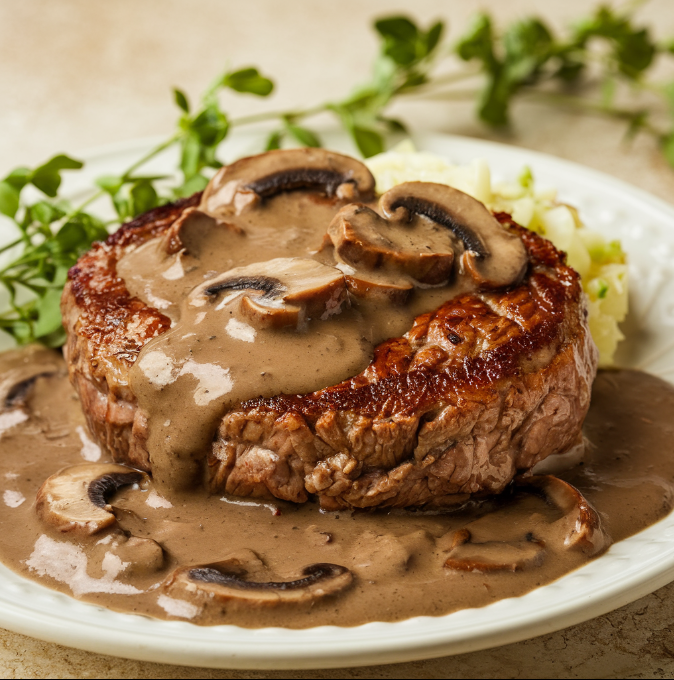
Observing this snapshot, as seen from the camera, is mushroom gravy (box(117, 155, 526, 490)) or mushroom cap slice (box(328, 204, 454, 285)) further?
mushroom cap slice (box(328, 204, 454, 285))

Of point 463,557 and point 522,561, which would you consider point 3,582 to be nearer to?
point 463,557

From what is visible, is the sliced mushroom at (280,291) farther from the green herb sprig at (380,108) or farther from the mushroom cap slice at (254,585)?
the green herb sprig at (380,108)

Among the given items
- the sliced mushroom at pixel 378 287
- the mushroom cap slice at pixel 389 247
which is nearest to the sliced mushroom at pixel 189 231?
the mushroom cap slice at pixel 389 247

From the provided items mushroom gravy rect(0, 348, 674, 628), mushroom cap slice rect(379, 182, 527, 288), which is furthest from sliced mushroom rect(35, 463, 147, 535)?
mushroom cap slice rect(379, 182, 527, 288)

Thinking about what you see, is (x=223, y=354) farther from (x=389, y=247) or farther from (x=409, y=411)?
(x=389, y=247)

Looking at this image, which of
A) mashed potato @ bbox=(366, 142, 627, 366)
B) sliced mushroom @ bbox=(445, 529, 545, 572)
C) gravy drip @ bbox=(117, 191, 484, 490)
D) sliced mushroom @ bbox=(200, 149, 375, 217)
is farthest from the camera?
mashed potato @ bbox=(366, 142, 627, 366)

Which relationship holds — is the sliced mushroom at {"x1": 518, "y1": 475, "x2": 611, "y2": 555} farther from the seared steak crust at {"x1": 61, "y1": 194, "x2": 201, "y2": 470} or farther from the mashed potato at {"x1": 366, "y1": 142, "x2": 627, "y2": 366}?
the seared steak crust at {"x1": 61, "y1": 194, "x2": 201, "y2": 470}
